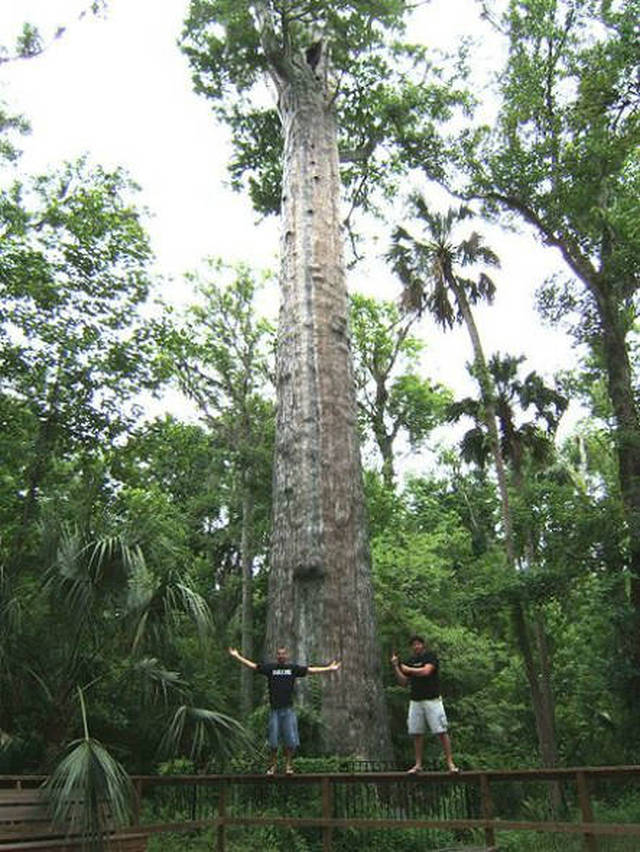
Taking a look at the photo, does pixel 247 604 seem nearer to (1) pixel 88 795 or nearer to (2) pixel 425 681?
(2) pixel 425 681

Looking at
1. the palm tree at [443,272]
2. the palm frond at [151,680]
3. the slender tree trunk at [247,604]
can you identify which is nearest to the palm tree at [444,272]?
the palm tree at [443,272]

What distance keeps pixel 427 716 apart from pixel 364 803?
757 mm

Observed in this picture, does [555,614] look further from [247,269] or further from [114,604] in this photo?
[114,604]

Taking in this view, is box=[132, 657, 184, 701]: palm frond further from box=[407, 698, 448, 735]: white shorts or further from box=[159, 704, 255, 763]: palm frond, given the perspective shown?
box=[407, 698, 448, 735]: white shorts

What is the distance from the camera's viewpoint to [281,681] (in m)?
5.04

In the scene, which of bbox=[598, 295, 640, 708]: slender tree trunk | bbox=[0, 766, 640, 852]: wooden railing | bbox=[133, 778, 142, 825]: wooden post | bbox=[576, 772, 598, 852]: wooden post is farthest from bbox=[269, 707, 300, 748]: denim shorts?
bbox=[598, 295, 640, 708]: slender tree trunk

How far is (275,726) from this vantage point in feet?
16.4

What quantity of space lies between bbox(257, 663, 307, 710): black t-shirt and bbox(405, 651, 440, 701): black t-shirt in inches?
32.0

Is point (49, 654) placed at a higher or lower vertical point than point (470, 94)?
lower

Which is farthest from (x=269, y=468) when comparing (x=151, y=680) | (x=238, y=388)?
(x=151, y=680)

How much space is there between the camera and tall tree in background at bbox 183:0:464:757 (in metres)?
5.76

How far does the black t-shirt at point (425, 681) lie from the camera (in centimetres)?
504

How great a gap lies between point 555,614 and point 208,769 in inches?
520

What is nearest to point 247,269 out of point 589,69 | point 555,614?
point 589,69
